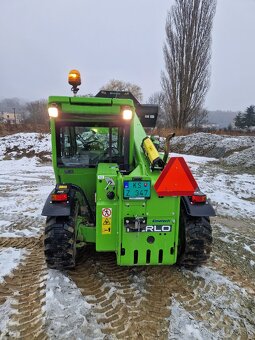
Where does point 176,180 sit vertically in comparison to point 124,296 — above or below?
above

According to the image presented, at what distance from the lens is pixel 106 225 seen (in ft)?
10.7

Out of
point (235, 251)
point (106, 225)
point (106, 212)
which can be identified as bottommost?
point (235, 251)

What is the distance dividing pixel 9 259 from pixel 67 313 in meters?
1.51

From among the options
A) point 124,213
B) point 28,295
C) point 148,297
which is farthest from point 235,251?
point 28,295

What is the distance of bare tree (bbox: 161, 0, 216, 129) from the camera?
22.7 m

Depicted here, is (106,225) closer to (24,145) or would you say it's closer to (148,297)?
(148,297)

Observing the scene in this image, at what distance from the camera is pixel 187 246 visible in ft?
11.2

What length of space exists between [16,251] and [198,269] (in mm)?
2565

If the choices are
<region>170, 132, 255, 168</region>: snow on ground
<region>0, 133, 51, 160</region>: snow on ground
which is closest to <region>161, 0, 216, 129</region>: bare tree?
<region>170, 132, 255, 168</region>: snow on ground

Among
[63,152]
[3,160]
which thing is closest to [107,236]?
[63,152]

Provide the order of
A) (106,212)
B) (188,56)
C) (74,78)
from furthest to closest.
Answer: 1. (188,56)
2. (74,78)
3. (106,212)

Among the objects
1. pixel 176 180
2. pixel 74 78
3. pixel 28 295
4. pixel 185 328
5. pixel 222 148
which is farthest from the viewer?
pixel 222 148

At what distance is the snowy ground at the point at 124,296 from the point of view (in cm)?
262

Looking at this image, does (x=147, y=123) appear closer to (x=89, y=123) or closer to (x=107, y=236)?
(x=89, y=123)
